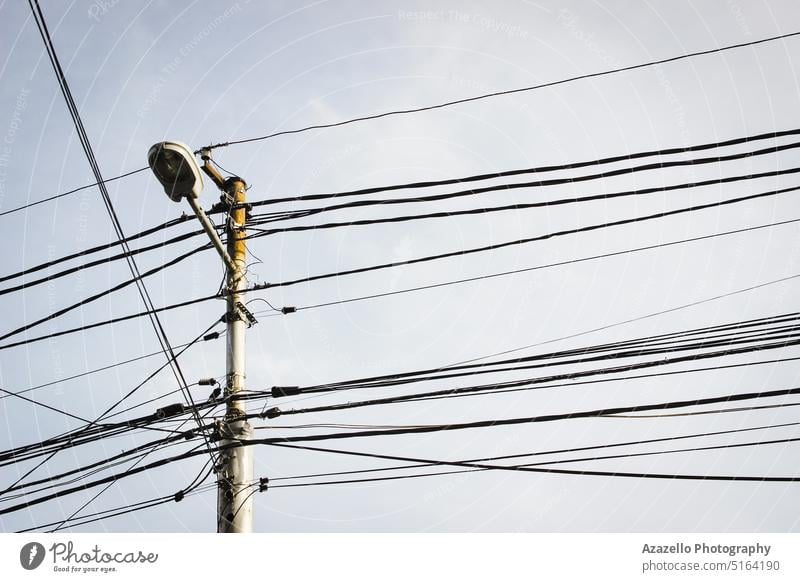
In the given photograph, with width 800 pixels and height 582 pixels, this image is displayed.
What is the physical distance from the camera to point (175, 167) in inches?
214

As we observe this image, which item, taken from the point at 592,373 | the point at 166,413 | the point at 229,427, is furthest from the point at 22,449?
the point at 592,373

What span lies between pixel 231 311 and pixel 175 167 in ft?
6.21

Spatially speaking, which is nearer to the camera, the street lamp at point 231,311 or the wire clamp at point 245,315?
the street lamp at point 231,311

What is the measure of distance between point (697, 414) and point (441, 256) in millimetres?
2873

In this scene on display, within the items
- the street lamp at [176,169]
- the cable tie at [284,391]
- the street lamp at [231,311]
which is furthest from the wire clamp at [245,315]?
the street lamp at [176,169]

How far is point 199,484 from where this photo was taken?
20.8 ft

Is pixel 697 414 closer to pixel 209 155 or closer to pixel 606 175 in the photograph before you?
pixel 606 175

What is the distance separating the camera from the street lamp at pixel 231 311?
5.47m

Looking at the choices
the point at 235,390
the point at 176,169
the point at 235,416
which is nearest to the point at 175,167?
the point at 176,169

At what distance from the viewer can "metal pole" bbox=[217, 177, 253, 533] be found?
6.02 meters

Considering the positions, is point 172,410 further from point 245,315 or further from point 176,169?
point 176,169

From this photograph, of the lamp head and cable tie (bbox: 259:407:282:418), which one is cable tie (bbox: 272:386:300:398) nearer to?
cable tie (bbox: 259:407:282:418)

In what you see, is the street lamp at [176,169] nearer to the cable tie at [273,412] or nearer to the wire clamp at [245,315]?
the wire clamp at [245,315]

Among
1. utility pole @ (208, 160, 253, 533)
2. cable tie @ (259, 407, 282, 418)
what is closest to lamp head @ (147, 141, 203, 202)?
utility pole @ (208, 160, 253, 533)
